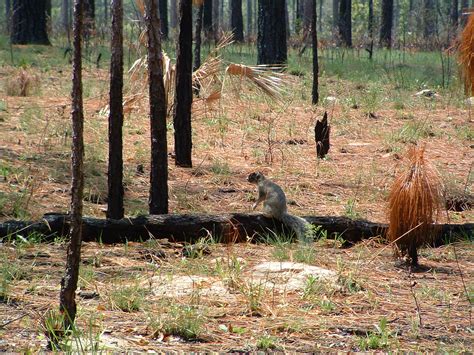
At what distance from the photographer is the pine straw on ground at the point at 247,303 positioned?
13.5 feet

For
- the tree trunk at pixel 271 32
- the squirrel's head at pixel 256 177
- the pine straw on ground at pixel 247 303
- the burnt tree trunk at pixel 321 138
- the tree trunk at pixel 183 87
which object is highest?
the tree trunk at pixel 271 32

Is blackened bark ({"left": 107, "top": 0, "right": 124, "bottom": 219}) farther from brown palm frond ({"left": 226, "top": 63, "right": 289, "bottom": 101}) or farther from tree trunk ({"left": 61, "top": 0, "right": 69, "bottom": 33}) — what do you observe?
tree trunk ({"left": 61, "top": 0, "right": 69, "bottom": 33})

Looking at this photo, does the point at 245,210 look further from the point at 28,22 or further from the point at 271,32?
the point at 28,22

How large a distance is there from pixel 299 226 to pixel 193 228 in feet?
2.69

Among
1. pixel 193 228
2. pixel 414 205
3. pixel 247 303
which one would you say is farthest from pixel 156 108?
pixel 247 303

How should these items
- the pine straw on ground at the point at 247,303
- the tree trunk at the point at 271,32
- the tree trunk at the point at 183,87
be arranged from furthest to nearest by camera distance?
the tree trunk at the point at 271,32 < the tree trunk at the point at 183,87 < the pine straw on ground at the point at 247,303

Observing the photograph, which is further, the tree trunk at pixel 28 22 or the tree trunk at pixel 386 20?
the tree trunk at pixel 386 20

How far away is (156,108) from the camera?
639 cm

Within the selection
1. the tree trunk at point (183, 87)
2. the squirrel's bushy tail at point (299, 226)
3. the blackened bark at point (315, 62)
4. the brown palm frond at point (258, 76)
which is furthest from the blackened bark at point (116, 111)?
the blackened bark at point (315, 62)

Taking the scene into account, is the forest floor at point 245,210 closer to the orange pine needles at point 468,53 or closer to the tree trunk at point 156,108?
the tree trunk at point 156,108

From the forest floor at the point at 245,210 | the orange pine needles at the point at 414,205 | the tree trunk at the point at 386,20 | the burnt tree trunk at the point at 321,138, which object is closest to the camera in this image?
the forest floor at the point at 245,210

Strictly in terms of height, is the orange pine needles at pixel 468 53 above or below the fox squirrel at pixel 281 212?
above

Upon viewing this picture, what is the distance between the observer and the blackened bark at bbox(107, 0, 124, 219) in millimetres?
6043

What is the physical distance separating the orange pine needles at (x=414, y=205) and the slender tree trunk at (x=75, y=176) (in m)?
2.48
